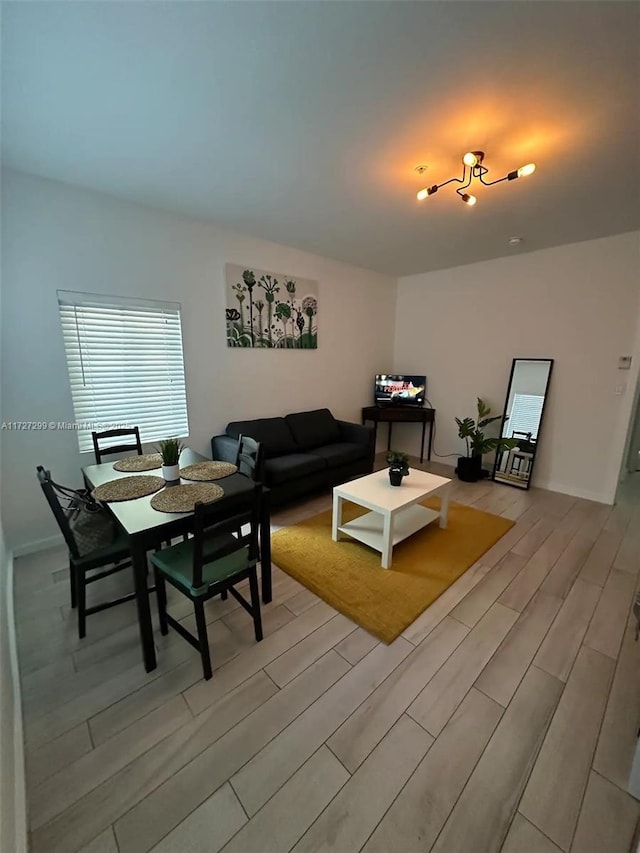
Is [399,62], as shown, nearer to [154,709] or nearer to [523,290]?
[154,709]

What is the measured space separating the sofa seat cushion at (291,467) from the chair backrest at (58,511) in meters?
1.57

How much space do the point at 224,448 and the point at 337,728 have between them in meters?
→ 2.35

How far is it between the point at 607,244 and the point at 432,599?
3.83 meters

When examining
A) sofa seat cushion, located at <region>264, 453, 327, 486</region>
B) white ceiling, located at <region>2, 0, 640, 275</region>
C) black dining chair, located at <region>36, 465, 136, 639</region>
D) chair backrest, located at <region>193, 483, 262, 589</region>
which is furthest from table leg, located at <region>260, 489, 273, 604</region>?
white ceiling, located at <region>2, 0, 640, 275</region>

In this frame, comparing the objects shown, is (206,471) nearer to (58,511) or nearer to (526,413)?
(58,511)

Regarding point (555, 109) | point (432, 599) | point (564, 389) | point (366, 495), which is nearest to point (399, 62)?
point (555, 109)

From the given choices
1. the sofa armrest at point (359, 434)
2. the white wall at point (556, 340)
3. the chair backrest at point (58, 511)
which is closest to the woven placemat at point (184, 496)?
the chair backrest at point (58, 511)

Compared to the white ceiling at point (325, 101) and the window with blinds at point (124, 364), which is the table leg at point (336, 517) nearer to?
the window with blinds at point (124, 364)

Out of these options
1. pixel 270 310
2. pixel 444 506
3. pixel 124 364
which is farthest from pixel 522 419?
pixel 124 364

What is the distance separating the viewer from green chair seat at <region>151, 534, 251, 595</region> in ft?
5.07

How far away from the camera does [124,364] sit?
2.83m

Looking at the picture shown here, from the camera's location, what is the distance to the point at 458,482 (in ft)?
13.5

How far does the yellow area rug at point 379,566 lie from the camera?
77.9 inches

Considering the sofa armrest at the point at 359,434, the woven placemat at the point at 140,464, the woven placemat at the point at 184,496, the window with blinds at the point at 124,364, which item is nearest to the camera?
the woven placemat at the point at 184,496
